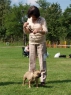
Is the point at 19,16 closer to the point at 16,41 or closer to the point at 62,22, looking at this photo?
the point at 16,41

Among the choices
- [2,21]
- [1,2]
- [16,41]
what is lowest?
[16,41]

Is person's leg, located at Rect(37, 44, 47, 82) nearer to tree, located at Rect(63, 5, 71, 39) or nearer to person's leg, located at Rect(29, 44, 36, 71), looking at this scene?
person's leg, located at Rect(29, 44, 36, 71)

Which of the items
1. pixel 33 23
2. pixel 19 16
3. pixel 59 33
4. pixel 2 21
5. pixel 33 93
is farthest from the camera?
pixel 2 21

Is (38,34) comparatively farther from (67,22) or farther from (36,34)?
(67,22)

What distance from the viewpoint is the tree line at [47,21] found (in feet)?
227

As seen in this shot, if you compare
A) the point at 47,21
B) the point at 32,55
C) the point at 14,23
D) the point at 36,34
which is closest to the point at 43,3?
the point at 47,21

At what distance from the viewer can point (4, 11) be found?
277ft

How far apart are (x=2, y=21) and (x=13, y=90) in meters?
78.1

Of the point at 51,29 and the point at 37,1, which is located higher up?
the point at 37,1

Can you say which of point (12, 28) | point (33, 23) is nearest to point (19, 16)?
point (12, 28)

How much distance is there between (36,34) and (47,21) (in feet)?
213

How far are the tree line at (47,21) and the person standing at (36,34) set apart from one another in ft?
191

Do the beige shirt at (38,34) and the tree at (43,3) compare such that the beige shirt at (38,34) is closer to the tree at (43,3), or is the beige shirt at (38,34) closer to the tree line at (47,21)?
the tree line at (47,21)

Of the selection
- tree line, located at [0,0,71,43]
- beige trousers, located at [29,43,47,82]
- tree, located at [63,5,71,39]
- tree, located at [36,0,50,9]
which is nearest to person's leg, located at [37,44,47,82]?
beige trousers, located at [29,43,47,82]
